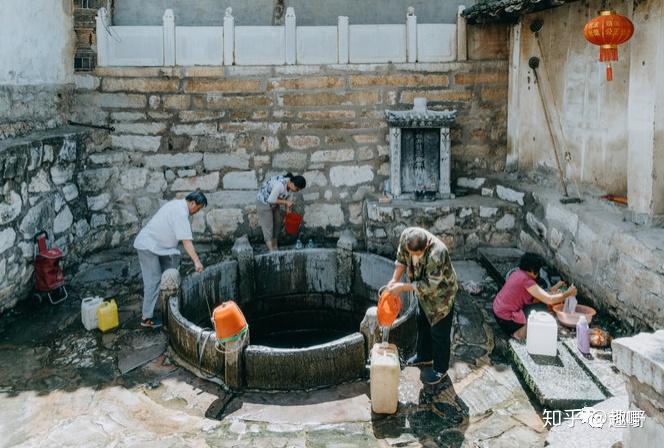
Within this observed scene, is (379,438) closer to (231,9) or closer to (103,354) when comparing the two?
(103,354)

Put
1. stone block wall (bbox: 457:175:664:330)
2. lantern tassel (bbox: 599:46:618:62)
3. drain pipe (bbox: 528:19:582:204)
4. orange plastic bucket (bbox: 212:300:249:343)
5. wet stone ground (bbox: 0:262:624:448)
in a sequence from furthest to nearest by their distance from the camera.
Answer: drain pipe (bbox: 528:19:582:204) < lantern tassel (bbox: 599:46:618:62) < stone block wall (bbox: 457:175:664:330) < orange plastic bucket (bbox: 212:300:249:343) < wet stone ground (bbox: 0:262:624:448)

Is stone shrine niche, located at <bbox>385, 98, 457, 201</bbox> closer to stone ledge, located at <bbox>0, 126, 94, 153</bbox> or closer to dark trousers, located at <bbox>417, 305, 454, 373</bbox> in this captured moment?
dark trousers, located at <bbox>417, 305, 454, 373</bbox>

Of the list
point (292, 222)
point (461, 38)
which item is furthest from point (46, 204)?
point (461, 38)

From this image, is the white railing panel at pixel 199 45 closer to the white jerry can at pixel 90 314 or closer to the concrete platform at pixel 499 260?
the white jerry can at pixel 90 314

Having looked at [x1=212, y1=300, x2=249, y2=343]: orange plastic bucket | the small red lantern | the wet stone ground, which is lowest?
the wet stone ground

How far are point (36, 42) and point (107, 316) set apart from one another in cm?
388

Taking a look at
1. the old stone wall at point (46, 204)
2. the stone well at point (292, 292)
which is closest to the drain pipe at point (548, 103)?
the stone well at point (292, 292)

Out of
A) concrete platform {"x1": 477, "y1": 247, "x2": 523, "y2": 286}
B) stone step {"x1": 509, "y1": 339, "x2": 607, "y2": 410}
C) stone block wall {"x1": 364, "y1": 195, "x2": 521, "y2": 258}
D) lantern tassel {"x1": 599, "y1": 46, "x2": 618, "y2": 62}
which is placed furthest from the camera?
stone block wall {"x1": 364, "y1": 195, "x2": 521, "y2": 258}

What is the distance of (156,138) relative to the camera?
379 inches

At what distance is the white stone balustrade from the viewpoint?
9328 millimetres

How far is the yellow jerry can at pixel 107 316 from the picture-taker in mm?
7238

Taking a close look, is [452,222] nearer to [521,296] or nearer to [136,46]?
[521,296]

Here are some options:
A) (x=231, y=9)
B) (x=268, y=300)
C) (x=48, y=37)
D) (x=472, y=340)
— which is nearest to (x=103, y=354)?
(x=268, y=300)

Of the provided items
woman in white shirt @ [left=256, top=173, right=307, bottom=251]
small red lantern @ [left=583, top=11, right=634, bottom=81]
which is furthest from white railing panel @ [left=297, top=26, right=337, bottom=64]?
small red lantern @ [left=583, top=11, right=634, bottom=81]
